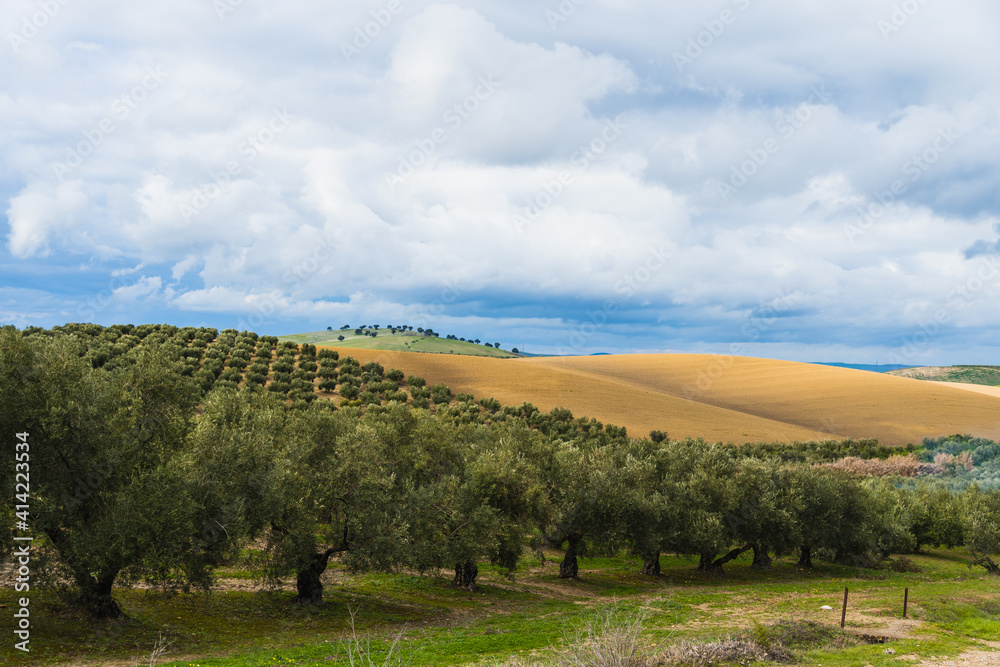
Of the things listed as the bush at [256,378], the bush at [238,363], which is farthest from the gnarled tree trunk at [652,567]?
the bush at [238,363]

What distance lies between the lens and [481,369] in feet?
393

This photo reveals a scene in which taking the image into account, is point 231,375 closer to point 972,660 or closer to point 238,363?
point 238,363

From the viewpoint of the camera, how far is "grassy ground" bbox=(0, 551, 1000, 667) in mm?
23234

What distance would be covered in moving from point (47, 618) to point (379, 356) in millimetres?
86596

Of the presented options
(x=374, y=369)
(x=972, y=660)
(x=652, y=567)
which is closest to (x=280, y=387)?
(x=374, y=369)

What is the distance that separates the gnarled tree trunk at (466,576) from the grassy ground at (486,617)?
2.52 ft

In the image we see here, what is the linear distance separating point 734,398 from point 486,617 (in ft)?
358

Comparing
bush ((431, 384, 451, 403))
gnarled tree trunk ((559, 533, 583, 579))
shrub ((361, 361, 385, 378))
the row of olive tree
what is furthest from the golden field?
gnarled tree trunk ((559, 533, 583, 579))

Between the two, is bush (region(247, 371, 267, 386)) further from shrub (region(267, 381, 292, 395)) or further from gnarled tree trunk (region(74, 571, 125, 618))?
gnarled tree trunk (region(74, 571, 125, 618))

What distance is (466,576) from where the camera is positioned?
39.0 meters

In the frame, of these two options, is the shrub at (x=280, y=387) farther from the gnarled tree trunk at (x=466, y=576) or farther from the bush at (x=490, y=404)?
the gnarled tree trunk at (x=466, y=576)

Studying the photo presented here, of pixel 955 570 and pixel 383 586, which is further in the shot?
pixel 955 570

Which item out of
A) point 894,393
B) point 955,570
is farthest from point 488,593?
point 894,393

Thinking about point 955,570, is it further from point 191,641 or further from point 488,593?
point 191,641
